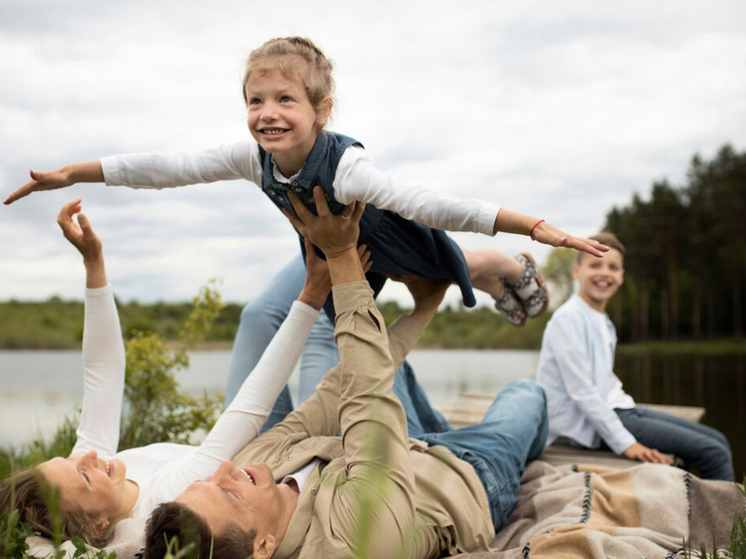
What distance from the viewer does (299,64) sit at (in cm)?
245

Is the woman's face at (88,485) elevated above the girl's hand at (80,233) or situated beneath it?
situated beneath

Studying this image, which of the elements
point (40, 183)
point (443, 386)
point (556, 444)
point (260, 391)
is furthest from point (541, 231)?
point (443, 386)

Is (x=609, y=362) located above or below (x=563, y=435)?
above

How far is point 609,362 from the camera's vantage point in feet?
13.8

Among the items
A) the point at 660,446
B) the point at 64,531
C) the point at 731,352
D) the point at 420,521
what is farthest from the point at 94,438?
the point at 731,352

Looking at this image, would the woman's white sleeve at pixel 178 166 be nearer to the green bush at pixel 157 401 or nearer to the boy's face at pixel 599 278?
the green bush at pixel 157 401

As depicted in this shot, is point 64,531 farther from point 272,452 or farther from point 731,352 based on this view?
point 731,352

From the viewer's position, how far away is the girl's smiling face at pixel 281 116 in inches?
92.7

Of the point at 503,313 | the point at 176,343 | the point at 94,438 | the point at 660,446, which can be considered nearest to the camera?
the point at 94,438

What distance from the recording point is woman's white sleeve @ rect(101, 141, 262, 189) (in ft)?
8.49

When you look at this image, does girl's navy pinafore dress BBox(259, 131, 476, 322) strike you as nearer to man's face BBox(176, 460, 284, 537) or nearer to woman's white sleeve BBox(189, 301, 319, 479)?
woman's white sleeve BBox(189, 301, 319, 479)

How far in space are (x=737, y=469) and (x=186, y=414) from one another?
4135mm

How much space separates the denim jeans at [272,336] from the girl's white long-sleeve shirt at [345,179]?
81 cm

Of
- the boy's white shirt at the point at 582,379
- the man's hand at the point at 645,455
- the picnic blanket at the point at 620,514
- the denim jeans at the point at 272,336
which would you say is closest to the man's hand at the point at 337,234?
the denim jeans at the point at 272,336
